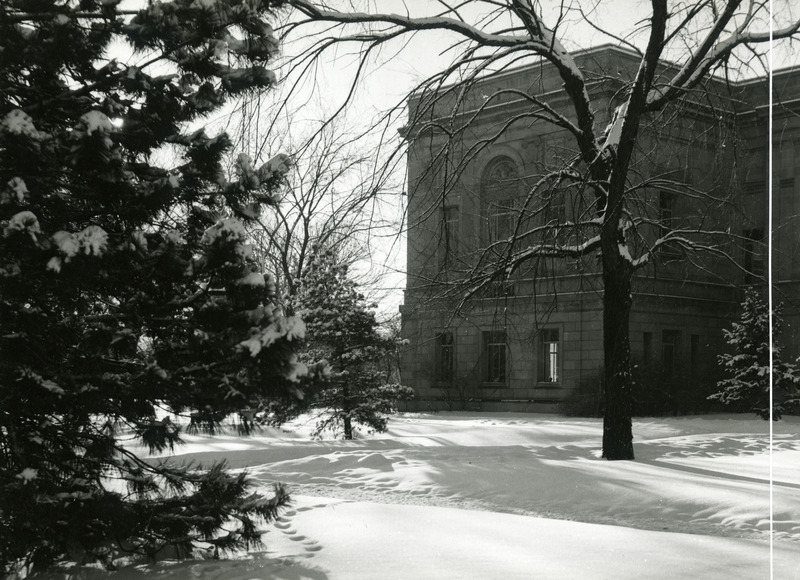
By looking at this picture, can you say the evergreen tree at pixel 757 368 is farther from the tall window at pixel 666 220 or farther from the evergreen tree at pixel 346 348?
the evergreen tree at pixel 346 348

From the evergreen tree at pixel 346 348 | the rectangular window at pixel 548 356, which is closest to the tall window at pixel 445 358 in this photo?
the rectangular window at pixel 548 356

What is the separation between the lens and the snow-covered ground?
19.2 ft

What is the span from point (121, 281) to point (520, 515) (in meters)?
4.76

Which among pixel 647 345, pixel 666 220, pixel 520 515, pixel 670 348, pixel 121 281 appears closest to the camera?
pixel 121 281

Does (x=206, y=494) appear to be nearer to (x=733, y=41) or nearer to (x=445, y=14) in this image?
(x=445, y=14)

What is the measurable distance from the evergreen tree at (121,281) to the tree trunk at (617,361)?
7.64 meters

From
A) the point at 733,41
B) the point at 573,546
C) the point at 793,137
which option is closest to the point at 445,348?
the point at 793,137

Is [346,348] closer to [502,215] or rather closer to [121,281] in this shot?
[502,215]

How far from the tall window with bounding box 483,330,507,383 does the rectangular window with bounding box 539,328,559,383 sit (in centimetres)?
175

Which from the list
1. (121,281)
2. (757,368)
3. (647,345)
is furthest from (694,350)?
(121,281)

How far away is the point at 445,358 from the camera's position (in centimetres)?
3641

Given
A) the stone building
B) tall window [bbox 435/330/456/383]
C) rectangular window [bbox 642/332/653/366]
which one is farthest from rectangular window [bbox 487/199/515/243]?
tall window [bbox 435/330/456/383]

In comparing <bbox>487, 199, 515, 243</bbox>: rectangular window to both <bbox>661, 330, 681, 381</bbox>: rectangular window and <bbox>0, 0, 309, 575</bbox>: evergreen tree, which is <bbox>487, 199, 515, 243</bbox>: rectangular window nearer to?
<bbox>661, 330, 681, 381</bbox>: rectangular window

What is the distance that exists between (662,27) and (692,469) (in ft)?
19.6
